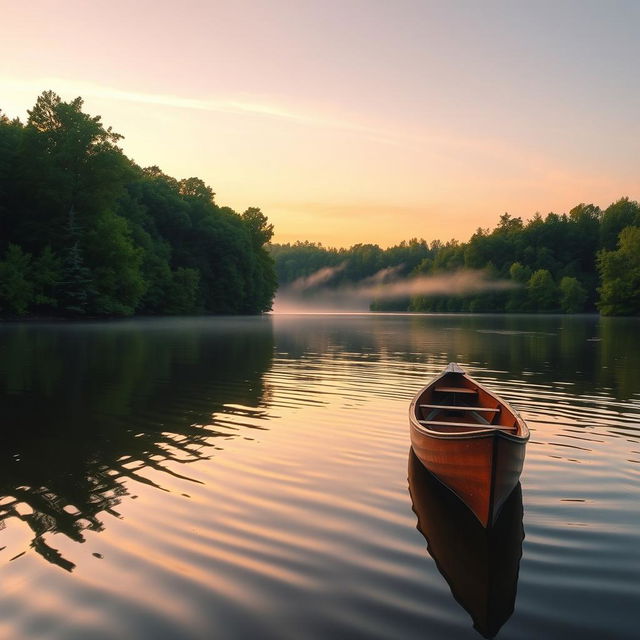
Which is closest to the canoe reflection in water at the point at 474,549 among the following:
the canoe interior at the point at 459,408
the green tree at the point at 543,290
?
the canoe interior at the point at 459,408

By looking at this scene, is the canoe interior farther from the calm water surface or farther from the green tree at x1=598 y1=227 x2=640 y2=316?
the green tree at x1=598 y1=227 x2=640 y2=316

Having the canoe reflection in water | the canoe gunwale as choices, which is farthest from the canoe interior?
the canoe reflection in water

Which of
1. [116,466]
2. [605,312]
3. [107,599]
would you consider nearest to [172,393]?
[116,466]

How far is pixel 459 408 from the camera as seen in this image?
39.8ft

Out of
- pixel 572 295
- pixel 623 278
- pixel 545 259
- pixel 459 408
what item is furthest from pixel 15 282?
pixel 545 259

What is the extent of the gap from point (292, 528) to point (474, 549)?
2.31 metres

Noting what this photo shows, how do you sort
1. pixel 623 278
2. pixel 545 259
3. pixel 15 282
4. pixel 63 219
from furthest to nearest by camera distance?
pixel 545 259 < pixel 623 278 < pixel 63 219 < pixel 15 282

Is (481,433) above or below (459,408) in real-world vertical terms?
above

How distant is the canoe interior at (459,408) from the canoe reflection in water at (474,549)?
154 centimetres

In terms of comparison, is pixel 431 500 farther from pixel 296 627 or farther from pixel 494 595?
pixel 296 627

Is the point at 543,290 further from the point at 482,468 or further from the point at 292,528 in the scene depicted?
the point at 292,528

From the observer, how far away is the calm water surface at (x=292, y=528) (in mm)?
5824

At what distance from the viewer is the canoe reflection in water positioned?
20.2ft

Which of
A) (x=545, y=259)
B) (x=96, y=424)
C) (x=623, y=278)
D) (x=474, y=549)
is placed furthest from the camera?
(x=545, y=259)
